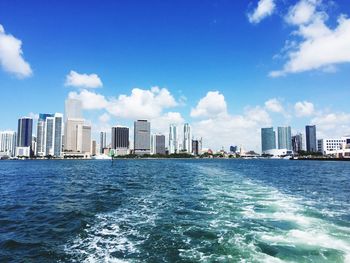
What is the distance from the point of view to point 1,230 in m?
17.3

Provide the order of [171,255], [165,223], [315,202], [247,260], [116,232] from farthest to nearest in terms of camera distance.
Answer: [315,202]
[165,223]
[116,232]
[171,255]
[247,260]

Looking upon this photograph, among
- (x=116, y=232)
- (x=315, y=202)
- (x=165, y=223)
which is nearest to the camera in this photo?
(x=116, y=232)

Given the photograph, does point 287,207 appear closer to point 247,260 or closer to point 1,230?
point 247,260

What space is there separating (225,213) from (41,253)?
12.4 m

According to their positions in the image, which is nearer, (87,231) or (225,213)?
(87,231)

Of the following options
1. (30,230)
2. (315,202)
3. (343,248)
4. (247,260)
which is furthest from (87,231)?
(315,202)

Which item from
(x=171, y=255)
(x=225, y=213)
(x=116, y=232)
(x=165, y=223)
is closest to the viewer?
(x=171, y=255)

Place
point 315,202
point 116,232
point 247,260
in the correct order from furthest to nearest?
point 315,202 < point 116,232 < point 247,260

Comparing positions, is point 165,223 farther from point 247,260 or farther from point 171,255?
point 247,260

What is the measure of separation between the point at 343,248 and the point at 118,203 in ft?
59.7

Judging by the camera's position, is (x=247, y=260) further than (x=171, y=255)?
No

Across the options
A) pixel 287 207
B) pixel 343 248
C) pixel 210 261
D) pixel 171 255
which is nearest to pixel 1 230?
pixel 171 255

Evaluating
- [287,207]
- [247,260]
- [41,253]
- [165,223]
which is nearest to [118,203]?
[165,223]

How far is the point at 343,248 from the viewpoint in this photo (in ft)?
42.3
